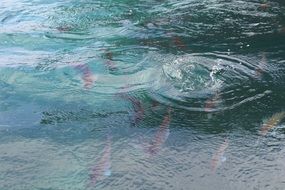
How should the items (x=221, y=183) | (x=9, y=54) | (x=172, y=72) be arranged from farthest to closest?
(x=9, y=54)
(x=172, y=72)
(x=221, y=183)

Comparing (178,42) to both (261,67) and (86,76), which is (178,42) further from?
(86,76)

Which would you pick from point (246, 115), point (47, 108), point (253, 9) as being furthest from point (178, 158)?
point (253, 9)

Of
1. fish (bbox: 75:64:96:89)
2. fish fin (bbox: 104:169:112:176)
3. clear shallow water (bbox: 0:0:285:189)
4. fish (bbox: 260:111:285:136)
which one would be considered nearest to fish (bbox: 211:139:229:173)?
clear shallow water (bbox: 0:0:285:189)

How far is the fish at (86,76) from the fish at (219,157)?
2456 millimetres

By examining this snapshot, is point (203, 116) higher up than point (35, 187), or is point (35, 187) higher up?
point (203, 116)

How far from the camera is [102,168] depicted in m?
5.16

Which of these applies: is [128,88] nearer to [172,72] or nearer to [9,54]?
[172,72]

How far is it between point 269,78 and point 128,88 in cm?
220

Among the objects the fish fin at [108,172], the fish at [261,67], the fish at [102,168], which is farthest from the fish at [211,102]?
the fish fin at [108,172]

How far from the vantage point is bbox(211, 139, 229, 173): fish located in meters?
5.08

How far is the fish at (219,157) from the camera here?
16.7 ft

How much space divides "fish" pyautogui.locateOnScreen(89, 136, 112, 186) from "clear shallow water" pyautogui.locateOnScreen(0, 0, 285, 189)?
0.01m

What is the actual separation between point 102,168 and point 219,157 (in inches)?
56.2

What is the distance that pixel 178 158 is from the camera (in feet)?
17.2
